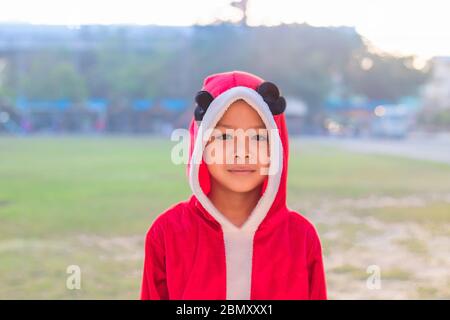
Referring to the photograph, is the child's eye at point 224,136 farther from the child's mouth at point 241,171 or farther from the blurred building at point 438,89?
the blurred building at point 438,89

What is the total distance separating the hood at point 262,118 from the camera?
838 mm

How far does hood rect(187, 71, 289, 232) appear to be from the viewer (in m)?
0.84

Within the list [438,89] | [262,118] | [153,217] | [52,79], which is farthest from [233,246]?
[52,79]

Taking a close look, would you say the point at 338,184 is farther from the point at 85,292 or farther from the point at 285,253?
the point at 285,253

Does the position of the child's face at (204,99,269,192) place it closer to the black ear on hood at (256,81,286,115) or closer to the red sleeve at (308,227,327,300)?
the black ear on hood at (256,81,286,115)

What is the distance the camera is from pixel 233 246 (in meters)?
0.87

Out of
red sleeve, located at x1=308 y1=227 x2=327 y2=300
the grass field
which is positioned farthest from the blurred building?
red sleeve, located at x1=308 y1=227 x2=327 y2=300

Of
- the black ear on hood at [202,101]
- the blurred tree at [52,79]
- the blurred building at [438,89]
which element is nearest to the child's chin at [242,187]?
the black ear on hood at [202,101]

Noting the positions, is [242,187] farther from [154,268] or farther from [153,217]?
[153,217]

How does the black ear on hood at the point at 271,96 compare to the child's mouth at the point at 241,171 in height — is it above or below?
above

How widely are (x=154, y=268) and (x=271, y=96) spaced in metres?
0.32

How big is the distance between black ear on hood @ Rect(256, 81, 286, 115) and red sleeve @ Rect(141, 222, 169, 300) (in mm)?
265

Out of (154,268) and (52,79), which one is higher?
(52,79)

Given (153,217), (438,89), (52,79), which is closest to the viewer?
(153,217)
